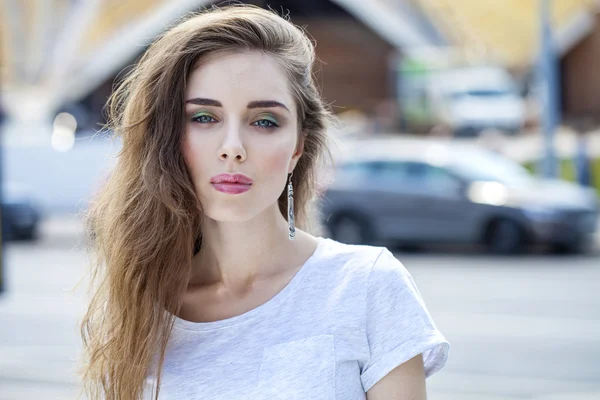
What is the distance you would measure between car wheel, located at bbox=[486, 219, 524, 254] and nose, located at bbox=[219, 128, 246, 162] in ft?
39.7

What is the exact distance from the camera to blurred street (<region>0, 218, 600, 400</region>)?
6.55 meters

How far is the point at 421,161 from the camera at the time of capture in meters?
14.3

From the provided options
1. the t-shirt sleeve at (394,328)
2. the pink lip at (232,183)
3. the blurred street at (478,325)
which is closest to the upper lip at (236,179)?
the pink lip at (232,183)

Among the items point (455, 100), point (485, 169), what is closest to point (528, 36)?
point (455, 100)

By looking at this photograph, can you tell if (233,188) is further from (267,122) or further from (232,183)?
(267,122)

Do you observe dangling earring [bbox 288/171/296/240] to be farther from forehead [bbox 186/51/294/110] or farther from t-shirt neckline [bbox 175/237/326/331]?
forehead [bbox 186/51/294/110]

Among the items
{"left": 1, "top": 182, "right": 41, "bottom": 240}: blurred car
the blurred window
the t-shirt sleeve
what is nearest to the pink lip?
the t-shirt sleeve

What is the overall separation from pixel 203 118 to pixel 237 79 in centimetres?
13

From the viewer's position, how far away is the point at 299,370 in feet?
6.88

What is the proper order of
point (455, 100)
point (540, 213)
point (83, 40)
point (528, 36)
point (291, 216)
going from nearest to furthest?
1. point (291, 216)
2. point (540, 213)
3. point (455, 100)
4. point (83, 40)
5. point (528, 36)

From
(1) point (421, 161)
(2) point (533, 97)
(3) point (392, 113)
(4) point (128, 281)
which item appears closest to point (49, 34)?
(3) point (392, 113)

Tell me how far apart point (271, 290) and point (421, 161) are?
481 inches

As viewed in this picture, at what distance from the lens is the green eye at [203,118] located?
88.8 inches

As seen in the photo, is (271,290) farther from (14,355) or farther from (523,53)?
(523,53)
